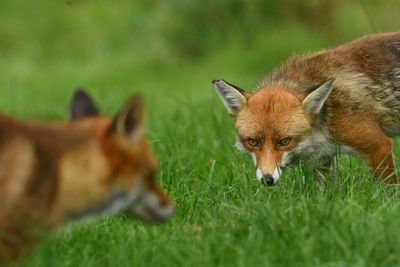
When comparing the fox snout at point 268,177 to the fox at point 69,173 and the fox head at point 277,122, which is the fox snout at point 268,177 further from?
the fox at point 69,173

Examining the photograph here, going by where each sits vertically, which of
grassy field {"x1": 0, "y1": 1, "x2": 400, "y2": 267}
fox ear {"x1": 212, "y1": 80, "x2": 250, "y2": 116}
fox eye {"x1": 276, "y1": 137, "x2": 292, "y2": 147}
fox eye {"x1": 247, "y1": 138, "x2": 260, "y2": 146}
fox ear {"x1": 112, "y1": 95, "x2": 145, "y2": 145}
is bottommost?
grassy field {"x1": 0, "y1": 1, "x2": 400, "y2": 267}

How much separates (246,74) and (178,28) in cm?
236

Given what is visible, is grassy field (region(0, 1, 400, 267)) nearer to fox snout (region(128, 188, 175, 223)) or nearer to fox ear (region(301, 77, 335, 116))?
fox snout (region(128, 188, 175, 223))

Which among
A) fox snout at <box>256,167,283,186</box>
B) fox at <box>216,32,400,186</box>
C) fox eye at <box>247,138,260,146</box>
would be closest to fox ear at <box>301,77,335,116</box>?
fox at <box>216,32,400,186</box>

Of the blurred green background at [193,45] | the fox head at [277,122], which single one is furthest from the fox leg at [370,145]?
the blurred green background at [193,45]

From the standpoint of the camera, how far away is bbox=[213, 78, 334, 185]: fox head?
6.84 m

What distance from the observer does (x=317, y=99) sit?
694 centimetres

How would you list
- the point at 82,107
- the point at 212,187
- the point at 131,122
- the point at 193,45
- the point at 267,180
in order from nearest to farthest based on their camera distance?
the point at 131,122 → the point at 82,107 → the point at 267,180 → the point at 212,187 → the point at 193,45

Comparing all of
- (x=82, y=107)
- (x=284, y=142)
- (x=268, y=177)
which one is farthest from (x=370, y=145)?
(x=82, y=107)

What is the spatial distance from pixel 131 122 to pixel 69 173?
1.41 feet

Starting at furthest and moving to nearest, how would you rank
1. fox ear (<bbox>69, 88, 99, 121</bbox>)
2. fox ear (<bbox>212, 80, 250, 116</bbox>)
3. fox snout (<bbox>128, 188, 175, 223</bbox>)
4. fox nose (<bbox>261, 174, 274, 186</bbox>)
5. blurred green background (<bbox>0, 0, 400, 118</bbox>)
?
blurred green background (<bbox>0, 0, 400, 118</bbox>) → fox ear (<bbox>212, 80, 250, 116</bbox>) → fox nose (<bbox>261, 174, 274, 186</bbox>) → fox ear (<bbox>69, 88, 99, 121</bbox>) → fox snout (<bbox>128, 188, 175, 223</bbox>)

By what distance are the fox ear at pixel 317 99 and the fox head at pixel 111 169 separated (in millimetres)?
2495

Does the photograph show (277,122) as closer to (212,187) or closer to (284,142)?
(284,142)

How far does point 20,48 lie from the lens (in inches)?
840
